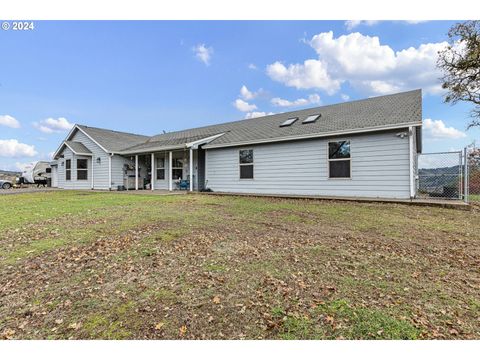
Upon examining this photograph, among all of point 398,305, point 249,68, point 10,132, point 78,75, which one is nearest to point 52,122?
point 10,132

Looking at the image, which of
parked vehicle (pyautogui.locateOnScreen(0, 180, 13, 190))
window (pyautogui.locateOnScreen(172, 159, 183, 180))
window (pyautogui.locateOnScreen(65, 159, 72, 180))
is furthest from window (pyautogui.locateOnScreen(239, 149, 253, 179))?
parked vehicle (pyautogui.locateOnScreen(0, 180, 13, 190))

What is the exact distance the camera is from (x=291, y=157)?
11.6 metres

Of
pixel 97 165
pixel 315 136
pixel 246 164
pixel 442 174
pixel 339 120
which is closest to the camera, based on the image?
pixel 442 174

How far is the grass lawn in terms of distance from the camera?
221 cm

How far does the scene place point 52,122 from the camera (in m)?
24.4

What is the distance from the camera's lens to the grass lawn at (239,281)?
2.21 m

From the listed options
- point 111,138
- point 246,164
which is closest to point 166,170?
point 246,164

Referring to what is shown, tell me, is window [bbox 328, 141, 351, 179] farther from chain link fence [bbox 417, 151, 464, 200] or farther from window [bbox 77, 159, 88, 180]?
window [bbox 77, 159, 88, 180]

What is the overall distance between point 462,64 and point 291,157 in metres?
11.3

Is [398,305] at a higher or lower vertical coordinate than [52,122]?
lower

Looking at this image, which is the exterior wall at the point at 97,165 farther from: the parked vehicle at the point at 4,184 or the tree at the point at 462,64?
the tree at the point at 462,64

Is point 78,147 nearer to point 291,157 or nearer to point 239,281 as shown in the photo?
point 291,157
